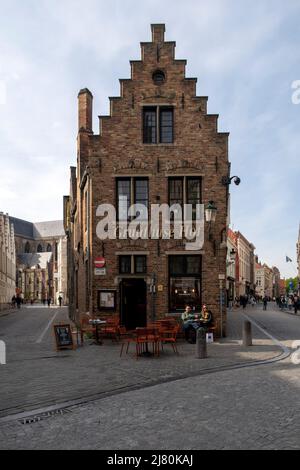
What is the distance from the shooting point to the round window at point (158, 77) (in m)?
18.6

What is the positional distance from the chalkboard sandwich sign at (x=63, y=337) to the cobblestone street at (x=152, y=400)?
0.90 metres

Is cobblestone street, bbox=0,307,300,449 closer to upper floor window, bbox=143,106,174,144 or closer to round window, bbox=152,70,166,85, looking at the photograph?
upper floor window, bbox=143,106,174,144

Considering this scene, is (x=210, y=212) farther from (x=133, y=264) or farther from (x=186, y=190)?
(x=133, y=264)

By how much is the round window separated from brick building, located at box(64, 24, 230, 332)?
2 centimetres

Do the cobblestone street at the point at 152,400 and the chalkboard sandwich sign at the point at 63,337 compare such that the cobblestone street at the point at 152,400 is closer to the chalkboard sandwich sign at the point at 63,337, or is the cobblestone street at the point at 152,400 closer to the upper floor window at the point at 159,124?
the chalkboard sandwich sign at the point at 63,337

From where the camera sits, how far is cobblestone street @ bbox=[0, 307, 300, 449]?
6.17 meters

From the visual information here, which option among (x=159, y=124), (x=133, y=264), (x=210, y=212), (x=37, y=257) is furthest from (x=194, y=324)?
(x=37, y=257)

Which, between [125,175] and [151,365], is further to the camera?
[125,175]

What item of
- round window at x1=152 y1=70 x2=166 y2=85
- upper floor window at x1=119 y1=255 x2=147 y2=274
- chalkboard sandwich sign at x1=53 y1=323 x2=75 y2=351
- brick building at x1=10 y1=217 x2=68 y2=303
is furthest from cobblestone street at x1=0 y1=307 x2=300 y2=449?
brick building at x1=10 y1=217 x2=68 y2=303

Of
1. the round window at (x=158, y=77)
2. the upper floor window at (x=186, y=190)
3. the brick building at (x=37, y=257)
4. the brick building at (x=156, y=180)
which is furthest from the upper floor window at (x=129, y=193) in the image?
the brick building at (x=37, y=257)
